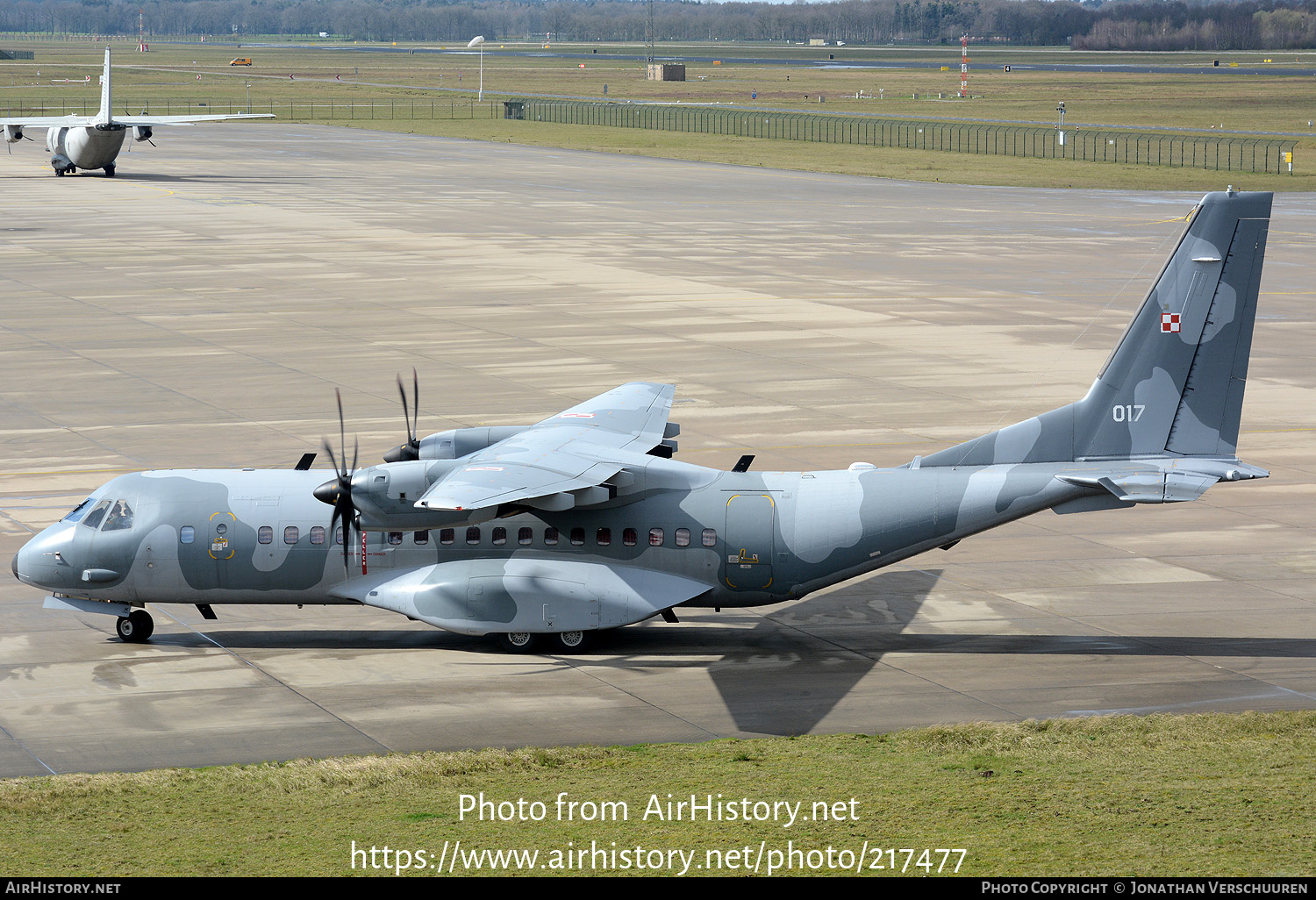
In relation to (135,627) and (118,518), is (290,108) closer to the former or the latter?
(118,518)

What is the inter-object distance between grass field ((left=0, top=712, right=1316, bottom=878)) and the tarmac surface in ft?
4.09

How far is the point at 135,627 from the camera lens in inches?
1046

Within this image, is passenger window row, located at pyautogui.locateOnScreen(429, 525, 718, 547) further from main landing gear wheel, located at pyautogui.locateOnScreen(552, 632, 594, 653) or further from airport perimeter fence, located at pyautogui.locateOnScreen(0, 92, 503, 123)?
airport perimeter fence, located at pyautogui.locateOnScreen(0, 92, 503, 123)

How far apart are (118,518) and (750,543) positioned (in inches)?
433

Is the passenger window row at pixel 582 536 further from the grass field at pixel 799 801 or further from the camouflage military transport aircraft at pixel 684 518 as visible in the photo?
the grass field at pixel 799 801

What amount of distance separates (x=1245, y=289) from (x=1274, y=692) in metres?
6.61

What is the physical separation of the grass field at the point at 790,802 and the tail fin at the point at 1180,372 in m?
5.19

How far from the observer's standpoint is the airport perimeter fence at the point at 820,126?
125312mm

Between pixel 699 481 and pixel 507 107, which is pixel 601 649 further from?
pixel 507 107

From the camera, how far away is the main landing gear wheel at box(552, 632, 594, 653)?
26.0m

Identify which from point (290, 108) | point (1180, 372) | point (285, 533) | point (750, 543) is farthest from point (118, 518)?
point (290, 108)

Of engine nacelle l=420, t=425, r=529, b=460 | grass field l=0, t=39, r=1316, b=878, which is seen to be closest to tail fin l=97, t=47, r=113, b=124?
engine nacelle l=420, t=425, r=529, b=460

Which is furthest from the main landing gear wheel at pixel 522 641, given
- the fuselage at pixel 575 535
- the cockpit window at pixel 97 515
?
the cockpit window at pixel 97 515
